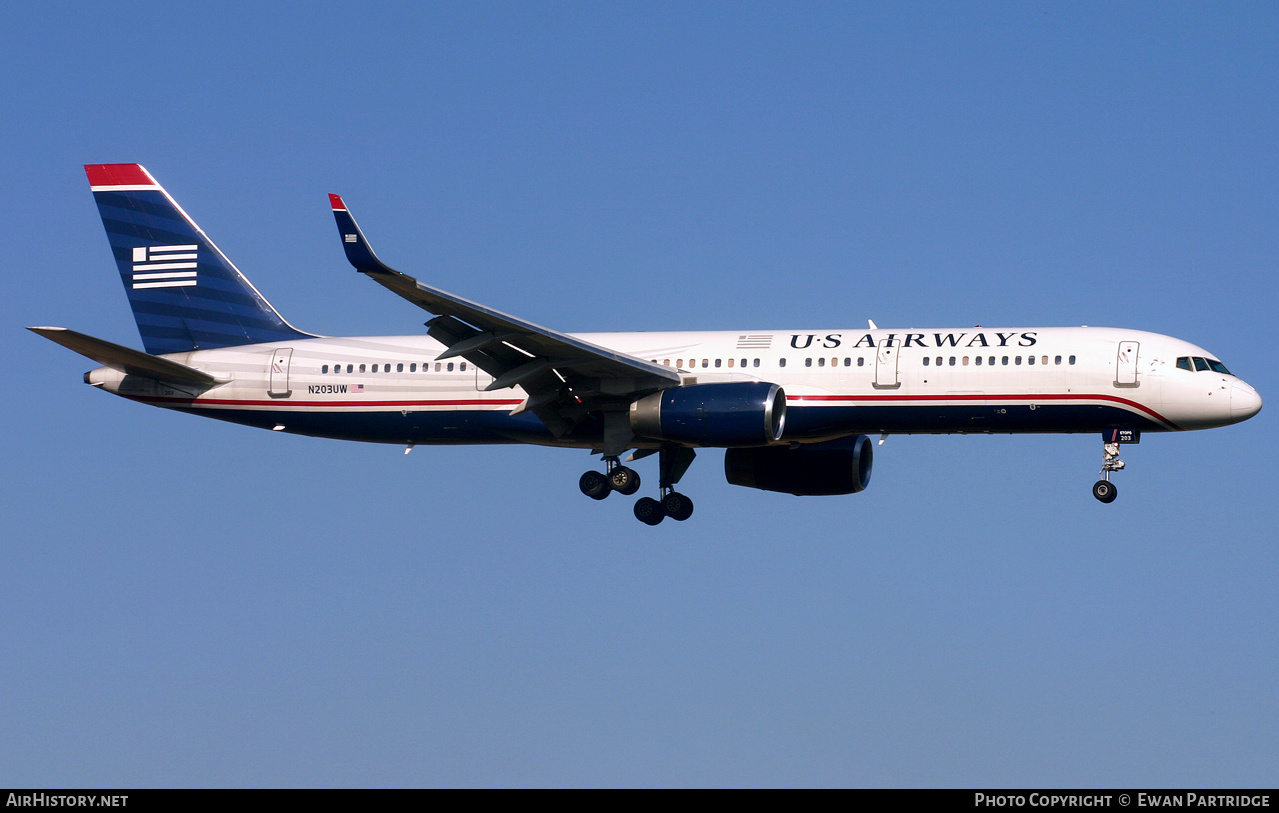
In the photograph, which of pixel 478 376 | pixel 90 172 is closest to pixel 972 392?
pixel 478 376

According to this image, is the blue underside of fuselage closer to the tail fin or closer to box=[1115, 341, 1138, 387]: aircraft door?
box=[1115, 341, 1138, 387]: aircraft door

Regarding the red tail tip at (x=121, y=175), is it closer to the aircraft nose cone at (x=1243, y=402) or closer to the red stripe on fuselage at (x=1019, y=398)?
the red stripe on fuselage at (x=1019, y=398)

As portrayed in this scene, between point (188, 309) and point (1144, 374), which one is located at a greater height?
point (188, 309)

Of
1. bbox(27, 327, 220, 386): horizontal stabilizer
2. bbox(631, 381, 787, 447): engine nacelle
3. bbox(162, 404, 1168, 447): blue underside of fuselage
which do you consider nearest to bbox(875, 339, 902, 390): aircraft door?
bbox(162, 404, 1168, 447): blue underside of fuselage

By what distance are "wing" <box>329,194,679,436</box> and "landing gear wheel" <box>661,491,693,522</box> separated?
4070 millimetres

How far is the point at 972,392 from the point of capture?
39.5 metres

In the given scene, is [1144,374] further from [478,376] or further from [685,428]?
[478,376]

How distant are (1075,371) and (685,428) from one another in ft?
31.1

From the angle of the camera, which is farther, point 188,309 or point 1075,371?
point 188,309

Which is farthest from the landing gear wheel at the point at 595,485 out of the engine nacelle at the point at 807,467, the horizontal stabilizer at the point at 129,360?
the horizontal stabilizer at the point at 129,360

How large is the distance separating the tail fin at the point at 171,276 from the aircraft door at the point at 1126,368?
72.3 ft

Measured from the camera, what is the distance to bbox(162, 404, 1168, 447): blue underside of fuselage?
39.4 metres
